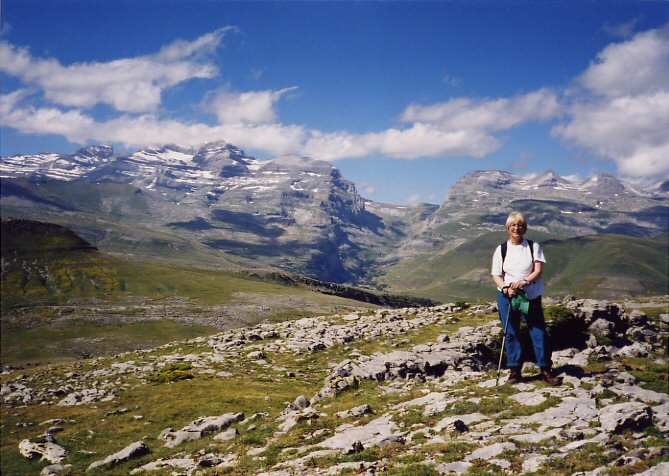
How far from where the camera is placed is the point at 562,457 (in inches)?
575

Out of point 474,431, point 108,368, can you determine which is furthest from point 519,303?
point 108,368

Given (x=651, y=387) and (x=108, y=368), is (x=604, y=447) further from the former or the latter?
(x=108, y=368)

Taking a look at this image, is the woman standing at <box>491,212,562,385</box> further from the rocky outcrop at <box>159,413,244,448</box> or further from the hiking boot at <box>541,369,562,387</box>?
the rocky outcrop at <box>159,413,244,448</box>

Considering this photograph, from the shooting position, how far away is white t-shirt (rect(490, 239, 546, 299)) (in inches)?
731

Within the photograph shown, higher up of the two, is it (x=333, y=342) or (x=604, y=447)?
(x=604, y=447)

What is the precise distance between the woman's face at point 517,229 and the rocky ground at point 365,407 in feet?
25.6

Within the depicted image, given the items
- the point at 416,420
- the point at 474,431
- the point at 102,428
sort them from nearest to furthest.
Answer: the point at 474,431
the point at 416,420
the point at 102,428

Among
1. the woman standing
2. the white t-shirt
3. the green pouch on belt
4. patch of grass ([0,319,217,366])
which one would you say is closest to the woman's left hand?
the woman standing

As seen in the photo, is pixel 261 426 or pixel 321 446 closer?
pixel 321 446

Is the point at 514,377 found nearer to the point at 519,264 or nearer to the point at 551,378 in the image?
the point at 551,378

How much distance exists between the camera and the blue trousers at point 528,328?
1933 cm

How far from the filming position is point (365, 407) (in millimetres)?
23594

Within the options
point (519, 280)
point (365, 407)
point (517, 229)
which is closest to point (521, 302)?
point (519, 280)

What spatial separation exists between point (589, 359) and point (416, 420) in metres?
13.7
